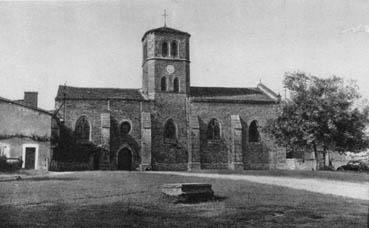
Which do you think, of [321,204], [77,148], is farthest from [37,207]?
[77,148]

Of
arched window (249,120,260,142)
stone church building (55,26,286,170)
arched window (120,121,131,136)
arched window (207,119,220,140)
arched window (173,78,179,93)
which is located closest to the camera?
stone church building (55,26,286,170)

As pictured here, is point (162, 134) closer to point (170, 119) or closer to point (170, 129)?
point (170, 129)

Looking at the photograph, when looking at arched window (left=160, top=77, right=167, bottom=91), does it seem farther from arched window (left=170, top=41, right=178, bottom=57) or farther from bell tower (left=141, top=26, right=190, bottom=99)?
arched window (left=170, top=41, right=178, bottom=57)

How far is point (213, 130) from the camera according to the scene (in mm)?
41031

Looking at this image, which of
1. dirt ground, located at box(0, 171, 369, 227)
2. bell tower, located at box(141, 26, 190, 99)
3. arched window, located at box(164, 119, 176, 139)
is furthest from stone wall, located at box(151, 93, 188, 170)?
dirt ground, located at box(0, 171, 369, 227)

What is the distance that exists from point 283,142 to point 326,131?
142 inches

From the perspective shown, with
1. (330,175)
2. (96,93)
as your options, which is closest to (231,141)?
(96,93)

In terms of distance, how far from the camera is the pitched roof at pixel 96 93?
38.8m

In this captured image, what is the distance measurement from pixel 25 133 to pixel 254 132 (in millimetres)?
20220

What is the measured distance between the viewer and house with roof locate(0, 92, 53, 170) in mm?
32375

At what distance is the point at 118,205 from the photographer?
12.5 meters

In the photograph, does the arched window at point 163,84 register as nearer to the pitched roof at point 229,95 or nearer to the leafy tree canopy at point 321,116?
the pitched roof at point 229,95

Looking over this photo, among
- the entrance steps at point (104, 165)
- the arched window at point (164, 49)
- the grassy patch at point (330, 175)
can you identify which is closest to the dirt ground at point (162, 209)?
the grassy patch at point (330, 175)

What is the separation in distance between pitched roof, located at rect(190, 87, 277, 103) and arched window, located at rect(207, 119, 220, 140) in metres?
1.98
